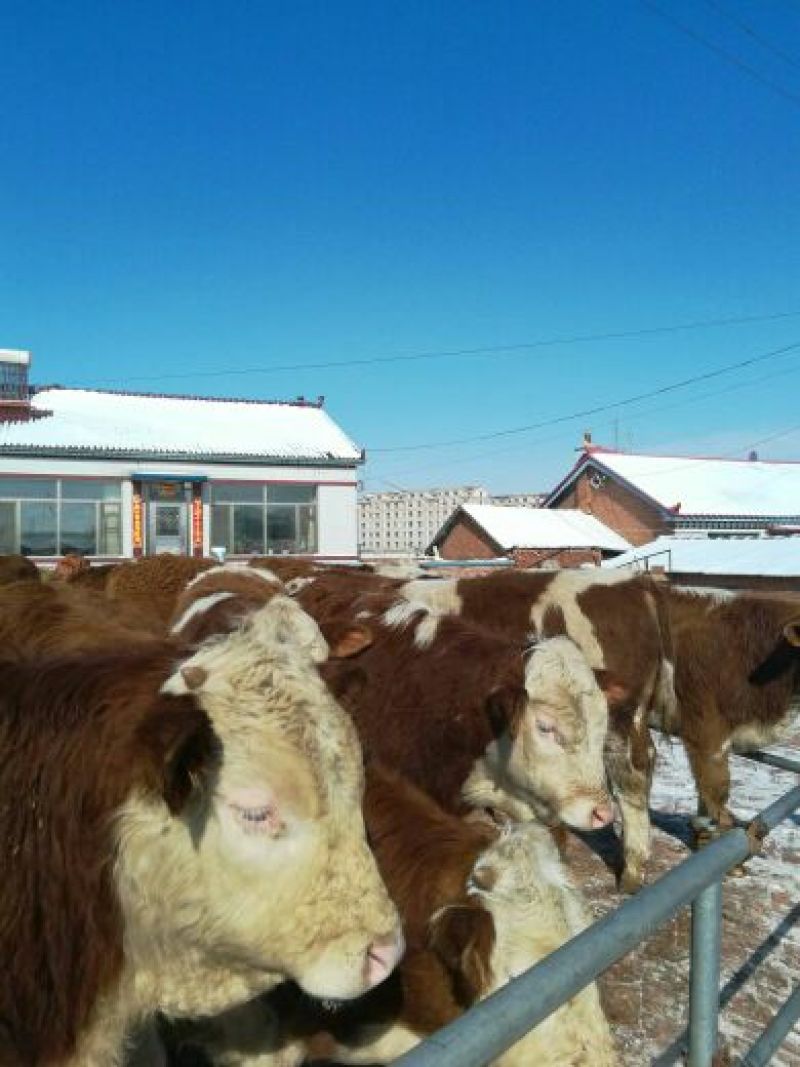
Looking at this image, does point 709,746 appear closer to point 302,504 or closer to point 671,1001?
point 671,1001

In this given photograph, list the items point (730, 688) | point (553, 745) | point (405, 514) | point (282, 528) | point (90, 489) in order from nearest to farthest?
1. point (553, 745)
2. point (730, 688)
3. point (90, 489)
4. point (282, 528)
5. point (405, 514)

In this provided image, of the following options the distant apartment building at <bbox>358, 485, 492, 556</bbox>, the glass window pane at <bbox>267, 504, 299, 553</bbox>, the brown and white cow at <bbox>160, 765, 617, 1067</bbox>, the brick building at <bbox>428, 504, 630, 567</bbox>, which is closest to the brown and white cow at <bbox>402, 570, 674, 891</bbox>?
the brown and white cow at <bbox>160, 765, 617, 1067</bbox>

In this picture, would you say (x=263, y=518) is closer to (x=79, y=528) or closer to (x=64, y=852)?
(x=79, y=528)

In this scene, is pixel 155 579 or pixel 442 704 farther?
pixel 155 579

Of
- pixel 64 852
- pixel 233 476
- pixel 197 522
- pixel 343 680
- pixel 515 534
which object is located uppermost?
pixel 233 476

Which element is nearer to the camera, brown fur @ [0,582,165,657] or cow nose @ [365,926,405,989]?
cow nose @ [365,926,405,989]

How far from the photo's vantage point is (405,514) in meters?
101

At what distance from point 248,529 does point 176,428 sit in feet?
12.3

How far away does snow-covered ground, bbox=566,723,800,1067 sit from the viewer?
3.91m

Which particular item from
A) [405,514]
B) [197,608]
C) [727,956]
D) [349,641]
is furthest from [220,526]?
[405,514]

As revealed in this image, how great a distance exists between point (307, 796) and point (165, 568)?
695 centimetres

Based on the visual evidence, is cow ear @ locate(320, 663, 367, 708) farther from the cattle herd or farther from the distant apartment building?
the distant apartment building

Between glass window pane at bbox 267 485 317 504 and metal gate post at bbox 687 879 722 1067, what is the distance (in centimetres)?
2346

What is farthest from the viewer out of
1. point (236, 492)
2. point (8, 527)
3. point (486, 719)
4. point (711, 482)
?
point (711, 482)
